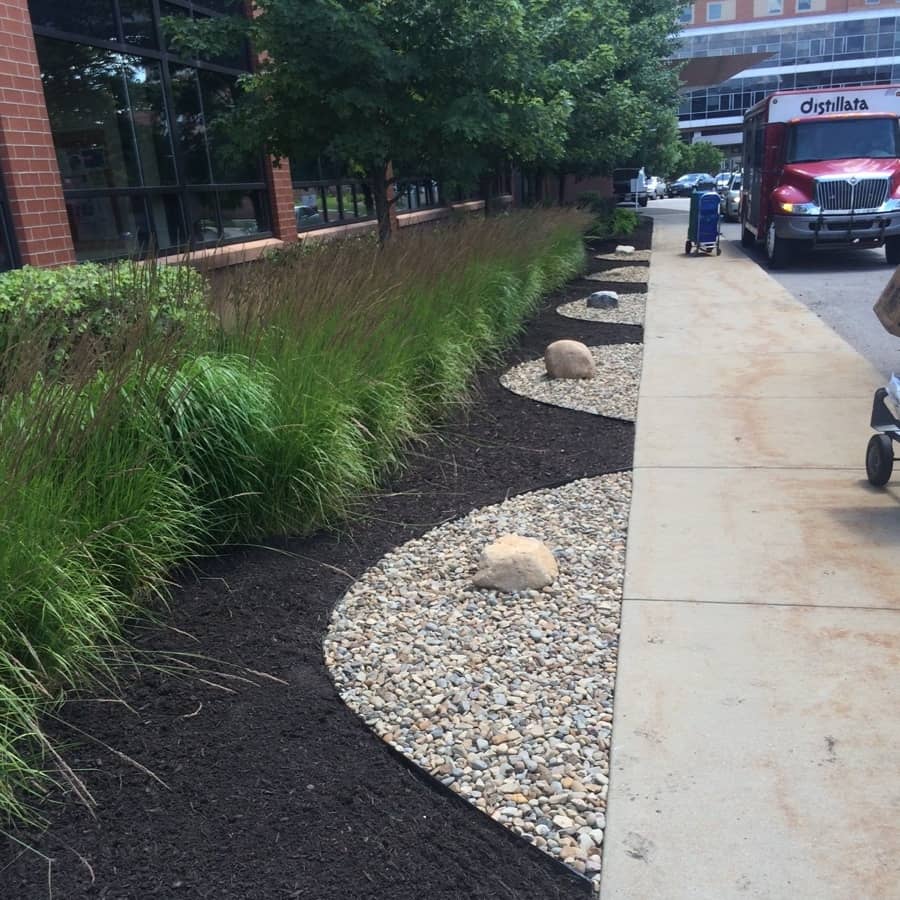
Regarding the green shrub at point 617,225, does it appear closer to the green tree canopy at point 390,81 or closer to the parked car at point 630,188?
the green tree canopy at point 390,81

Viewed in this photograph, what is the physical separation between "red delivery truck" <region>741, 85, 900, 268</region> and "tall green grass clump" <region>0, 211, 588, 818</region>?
38.3 ft

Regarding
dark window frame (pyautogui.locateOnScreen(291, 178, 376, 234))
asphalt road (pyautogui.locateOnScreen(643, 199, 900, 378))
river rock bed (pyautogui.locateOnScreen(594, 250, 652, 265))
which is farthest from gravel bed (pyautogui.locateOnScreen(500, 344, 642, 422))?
river rock bed (pyautogui.locateOnScreen(594, 250, 652, 265))

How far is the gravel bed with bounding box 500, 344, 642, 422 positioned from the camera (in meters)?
7.30

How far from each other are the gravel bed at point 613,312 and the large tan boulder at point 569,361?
10.2 feet

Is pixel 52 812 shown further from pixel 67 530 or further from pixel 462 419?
pixel 462 419

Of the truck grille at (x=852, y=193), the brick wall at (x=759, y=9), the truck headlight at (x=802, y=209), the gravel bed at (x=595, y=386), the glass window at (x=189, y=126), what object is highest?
the brick wall at (x=759, y=9)

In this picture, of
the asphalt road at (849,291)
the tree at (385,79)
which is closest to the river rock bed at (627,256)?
the asphalt road at (849,291)

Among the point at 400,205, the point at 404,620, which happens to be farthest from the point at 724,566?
the point at 400,205

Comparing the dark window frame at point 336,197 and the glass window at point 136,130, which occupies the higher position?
the glass window at point 136,130

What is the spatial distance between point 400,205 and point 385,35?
365 inches

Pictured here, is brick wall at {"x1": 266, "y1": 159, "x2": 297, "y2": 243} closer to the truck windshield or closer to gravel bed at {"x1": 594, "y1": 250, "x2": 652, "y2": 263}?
gravel bed at {"x1": 594, "y1": 250, "x2": 652, "y2": 263}

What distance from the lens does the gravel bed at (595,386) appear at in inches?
287

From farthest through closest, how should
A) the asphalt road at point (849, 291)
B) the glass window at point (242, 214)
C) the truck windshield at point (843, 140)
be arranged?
the truck windshield at point (843, 140), the glass window at point (242, 214), the asphalt road at point (849, 291)

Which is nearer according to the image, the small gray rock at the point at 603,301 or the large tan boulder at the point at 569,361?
the large tan boulder at the point at 569,361
